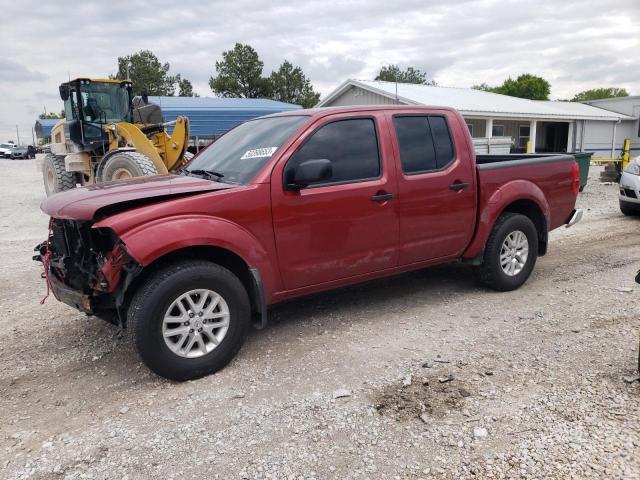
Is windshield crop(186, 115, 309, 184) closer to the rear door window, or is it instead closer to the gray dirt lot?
the rear door window

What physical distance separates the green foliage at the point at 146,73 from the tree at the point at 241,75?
17.7 feet

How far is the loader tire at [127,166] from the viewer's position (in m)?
9.64

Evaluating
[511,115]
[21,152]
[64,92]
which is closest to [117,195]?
[64,92]

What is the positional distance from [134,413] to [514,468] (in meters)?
2.29

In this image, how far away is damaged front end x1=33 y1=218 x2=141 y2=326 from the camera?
352 centimetres

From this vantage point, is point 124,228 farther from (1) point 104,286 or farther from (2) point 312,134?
(2) point 312,134

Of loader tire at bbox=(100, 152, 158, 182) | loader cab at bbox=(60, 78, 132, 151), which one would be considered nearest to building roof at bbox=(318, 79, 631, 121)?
loader cab at bbox=(60, 78, 132, 151)

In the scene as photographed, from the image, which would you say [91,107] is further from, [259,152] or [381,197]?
[381,197]

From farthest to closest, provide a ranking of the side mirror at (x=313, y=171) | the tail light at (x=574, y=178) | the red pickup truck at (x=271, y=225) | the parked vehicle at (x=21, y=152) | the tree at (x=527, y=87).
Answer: the tree at (x=527, y=87) < the parked vehicle at (x=21, y=152) < the tail light at (x=574, y=178) < the side mirror at (x=313, y=171) < the red pickup truck at (x=271, y=225)

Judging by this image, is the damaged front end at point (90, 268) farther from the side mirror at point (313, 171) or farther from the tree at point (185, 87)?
the tree at point (185, 87)

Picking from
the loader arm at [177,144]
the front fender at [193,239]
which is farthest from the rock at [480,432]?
the loader arm at [177,144]

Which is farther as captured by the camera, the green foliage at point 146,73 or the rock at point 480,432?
the green foliage at point 146,73

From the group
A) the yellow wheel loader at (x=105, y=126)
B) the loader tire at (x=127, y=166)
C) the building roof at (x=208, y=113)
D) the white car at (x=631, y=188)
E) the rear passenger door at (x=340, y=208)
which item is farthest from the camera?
the building roof at (x=208, y=113)

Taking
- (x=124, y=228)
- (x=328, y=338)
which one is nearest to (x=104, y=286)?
(x=124, y=228)
